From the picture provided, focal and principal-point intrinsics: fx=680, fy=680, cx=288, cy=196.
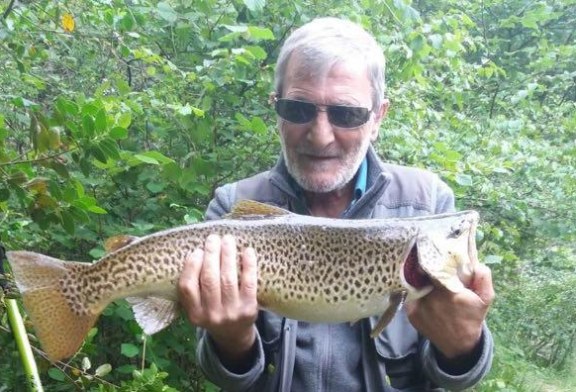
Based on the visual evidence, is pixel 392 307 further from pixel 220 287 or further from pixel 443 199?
pixel 443 199

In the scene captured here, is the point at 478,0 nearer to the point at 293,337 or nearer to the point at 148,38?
the point at 148,38

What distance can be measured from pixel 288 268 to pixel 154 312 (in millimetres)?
520

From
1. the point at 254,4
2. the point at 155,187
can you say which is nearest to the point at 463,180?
the point at 254,4

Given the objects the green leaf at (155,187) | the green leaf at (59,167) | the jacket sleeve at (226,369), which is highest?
the green leaf at (59,167)

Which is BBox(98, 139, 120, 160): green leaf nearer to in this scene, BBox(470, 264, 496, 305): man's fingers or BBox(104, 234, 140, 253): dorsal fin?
BBox(104, 234, 140, 253): dorsal fin

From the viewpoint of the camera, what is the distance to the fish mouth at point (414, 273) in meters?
2.38

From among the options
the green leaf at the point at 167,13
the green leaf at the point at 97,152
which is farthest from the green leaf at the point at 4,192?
the green leaf at the point at 167,13

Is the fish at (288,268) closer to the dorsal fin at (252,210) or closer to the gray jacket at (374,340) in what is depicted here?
the dorsal fin at (252,210)

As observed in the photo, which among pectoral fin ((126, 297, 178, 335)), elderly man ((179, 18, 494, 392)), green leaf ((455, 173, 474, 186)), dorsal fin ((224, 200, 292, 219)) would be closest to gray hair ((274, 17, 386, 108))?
elderly man ((179, 18, 494, 392))

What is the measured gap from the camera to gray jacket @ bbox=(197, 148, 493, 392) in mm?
2594

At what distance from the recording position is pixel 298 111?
9.16 ft

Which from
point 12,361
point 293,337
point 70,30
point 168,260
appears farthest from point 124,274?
point 70,30

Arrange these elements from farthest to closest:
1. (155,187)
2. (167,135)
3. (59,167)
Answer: (167,135)
(155,187)
(59,167)

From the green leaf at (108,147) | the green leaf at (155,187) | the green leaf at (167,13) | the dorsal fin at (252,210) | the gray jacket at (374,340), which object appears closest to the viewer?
the dorsal fin at (252,210)
